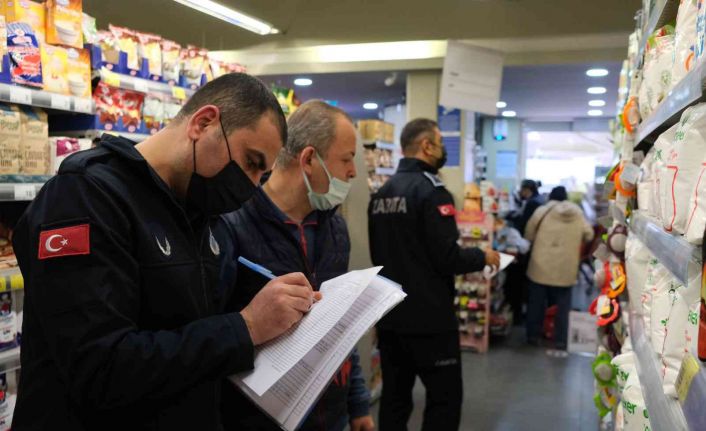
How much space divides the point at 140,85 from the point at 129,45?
0.70 feet

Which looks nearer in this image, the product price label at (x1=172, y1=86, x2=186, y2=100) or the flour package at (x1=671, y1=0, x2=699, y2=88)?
the flour package at (x1=671, y1=0, x2=699, y2=88)

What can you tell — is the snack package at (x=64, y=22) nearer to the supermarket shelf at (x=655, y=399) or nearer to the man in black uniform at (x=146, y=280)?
the man in black uniform at (x=146, y=280)

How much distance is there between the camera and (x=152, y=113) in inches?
127

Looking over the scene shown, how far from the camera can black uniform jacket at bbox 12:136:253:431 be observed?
3.28ft

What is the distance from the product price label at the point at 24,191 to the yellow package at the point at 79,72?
1.84ft

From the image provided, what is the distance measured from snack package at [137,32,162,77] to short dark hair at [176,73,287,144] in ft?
6.92

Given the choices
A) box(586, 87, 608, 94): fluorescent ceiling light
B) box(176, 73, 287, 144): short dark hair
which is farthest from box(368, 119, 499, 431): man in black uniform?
box(586, 87, 608, 94): fluorescent ceiling light

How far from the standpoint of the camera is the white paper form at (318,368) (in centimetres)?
127

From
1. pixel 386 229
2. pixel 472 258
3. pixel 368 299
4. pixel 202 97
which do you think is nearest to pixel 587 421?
pixel 472 258

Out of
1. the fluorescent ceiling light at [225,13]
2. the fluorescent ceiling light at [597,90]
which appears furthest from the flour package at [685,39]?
the fluorescent ceiling light at [597,90]

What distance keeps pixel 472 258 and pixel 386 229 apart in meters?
0.49

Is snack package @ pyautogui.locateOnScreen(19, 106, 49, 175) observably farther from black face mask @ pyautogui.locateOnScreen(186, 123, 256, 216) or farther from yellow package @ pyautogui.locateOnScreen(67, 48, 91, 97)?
black face mask @ pyautogui.locateOnScreen(186, 123, 256, 216)

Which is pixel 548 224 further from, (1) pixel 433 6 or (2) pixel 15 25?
(2) pixel 15 25

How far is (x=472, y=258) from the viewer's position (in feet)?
10.2
